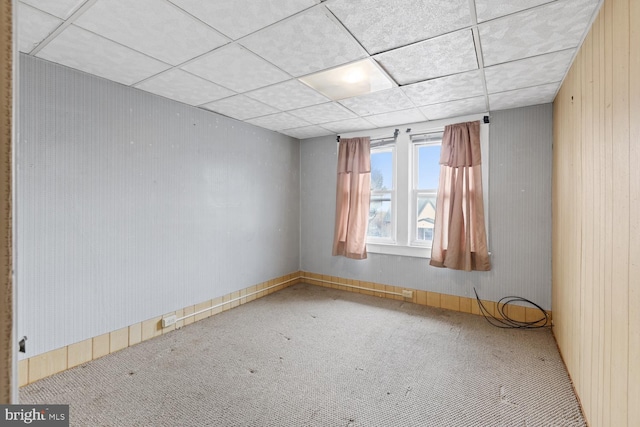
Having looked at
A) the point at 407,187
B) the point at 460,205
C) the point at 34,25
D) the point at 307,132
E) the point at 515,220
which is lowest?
the point at 515,220

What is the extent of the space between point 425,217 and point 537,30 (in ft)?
7.48

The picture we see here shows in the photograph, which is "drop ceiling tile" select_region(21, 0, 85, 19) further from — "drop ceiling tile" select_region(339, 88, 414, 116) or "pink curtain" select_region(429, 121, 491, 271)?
"pink curtain" select_region(429, 121, 491, 271)

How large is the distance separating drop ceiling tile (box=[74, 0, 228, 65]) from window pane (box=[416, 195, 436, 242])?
2839 mm

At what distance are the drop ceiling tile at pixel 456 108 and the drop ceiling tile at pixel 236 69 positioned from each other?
5.33 ft

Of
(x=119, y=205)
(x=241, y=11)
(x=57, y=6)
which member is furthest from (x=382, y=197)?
(x=57, y=6)

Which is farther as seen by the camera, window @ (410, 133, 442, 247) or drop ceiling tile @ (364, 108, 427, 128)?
window @ (410, 133, 442, 247)

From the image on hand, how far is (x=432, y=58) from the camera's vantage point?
205 centimetres

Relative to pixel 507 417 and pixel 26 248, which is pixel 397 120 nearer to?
pixel 507 417

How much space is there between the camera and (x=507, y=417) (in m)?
1.71

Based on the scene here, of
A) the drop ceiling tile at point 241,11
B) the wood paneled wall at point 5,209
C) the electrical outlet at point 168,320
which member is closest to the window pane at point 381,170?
the drop ceiling tile at point 241,11

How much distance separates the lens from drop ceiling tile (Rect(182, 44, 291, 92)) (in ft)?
6.63

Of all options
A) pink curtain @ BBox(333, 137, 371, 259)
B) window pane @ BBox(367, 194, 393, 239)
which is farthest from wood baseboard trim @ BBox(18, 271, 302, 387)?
window pane @ BBox(367, 194, 393, 239)

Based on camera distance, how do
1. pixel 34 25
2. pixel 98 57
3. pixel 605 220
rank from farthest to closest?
pixel 98 57 < pixel 34 25 < pixel 605 220

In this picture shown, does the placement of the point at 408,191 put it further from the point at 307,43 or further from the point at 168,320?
the point at 168,320
